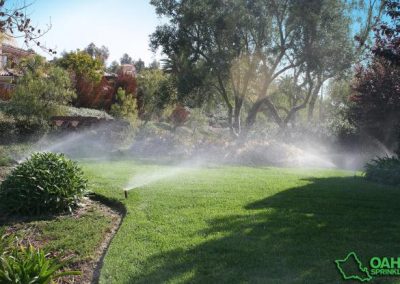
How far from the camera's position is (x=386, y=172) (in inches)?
398

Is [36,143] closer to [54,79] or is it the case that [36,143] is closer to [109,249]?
[54,79]

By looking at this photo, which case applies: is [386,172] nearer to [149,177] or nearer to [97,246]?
[149,177]

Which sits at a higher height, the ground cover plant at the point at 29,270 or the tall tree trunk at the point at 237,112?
the tall tree trunk at the point at 237,112

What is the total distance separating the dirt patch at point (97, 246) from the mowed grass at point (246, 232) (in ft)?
0.71

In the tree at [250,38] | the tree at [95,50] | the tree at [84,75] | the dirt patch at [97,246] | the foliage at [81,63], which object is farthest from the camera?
the tree at [95,50]

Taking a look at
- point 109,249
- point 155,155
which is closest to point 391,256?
point 109,249

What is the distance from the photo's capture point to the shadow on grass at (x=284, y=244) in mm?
4012

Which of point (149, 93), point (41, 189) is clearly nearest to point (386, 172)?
point (41, 189)

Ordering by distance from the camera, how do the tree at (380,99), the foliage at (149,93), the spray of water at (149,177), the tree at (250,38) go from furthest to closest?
the foliage at (149,93)
the tree at (250,38)
the tree at (380,99)
the spray of water at (149,177)

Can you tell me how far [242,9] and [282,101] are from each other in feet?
58.0

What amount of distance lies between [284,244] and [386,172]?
6.48 m

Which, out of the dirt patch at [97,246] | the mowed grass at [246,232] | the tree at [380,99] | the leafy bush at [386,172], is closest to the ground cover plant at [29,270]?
the dirt patch at [97,246]

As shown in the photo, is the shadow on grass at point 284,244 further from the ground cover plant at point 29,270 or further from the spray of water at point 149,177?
the spray of water at point 149,177

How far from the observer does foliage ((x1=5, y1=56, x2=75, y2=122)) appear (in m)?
17.1
